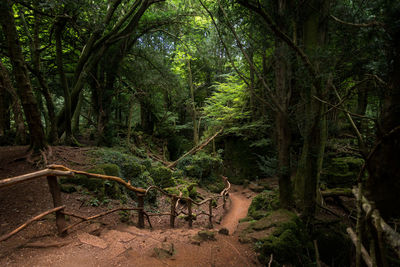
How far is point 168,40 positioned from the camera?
11484mm

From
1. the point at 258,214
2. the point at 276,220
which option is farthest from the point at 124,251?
the point at 258,214

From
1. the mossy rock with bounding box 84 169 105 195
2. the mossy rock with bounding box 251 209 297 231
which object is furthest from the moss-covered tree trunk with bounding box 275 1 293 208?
the mossy rock with bounding box 84 169 105 195

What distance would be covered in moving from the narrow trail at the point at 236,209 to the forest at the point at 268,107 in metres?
0.84

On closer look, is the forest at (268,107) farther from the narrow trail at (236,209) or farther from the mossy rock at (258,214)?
the narrow trail at (236,209)

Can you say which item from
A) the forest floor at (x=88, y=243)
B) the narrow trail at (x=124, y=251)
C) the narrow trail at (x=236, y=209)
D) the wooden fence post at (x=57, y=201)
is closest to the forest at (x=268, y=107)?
the forest floor at (x=88, y=243)

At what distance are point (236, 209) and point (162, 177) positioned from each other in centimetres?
399

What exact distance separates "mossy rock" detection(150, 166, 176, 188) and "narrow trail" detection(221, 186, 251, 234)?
3103mm

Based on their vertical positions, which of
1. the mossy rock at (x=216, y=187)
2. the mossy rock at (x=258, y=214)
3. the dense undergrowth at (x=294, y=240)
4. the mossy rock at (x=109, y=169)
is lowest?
the mossy rock at (x=216, y=187)

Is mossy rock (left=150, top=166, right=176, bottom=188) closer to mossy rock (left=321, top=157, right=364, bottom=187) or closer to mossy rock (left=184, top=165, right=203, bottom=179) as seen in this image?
mossy rock (left=184, top=165, right=203, bottom=179)

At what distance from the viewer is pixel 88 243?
289cm

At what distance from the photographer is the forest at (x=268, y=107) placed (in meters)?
2.40

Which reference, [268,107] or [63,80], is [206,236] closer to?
[268,107]

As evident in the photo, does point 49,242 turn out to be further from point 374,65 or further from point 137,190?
point 374,65

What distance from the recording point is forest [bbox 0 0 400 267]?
2.40 metres
